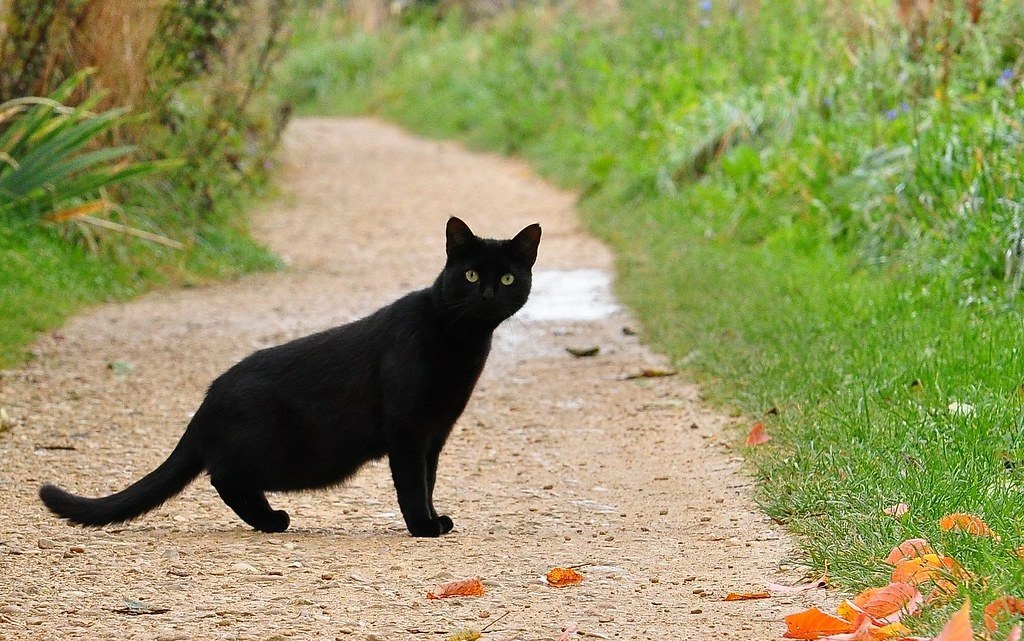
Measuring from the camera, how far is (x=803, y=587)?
3.37 metres

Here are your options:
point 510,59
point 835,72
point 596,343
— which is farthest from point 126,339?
point 510,59

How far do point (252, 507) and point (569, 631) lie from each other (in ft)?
5.02

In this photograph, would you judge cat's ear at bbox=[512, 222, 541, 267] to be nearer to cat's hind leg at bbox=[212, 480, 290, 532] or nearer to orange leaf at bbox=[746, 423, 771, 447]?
orange leaf at bbox=[746, 423, 771, 447]

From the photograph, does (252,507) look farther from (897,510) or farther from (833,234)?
(833,234)

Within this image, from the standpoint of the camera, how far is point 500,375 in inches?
263

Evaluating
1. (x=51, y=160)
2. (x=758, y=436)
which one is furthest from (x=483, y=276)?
(x=51, y=160)

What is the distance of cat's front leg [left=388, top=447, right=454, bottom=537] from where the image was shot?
4129mm

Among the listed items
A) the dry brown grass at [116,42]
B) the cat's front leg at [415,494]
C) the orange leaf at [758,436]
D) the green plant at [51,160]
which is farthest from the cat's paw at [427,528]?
the dry brown grass at [116,42]

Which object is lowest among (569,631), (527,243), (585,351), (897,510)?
(585,351)

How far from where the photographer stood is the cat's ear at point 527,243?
4492 mm

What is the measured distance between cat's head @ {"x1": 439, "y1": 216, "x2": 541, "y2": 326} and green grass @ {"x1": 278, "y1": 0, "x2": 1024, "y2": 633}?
3.29ft

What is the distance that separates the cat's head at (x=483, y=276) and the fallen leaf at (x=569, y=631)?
4.53 feet

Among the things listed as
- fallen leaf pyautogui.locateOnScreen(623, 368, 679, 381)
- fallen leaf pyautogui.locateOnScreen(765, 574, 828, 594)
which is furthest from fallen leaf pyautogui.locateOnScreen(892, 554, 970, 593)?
fallen leaf pyautogui.locateOnScreen(623, 368, 679, 381)

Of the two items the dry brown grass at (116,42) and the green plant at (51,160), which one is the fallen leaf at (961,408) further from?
the dry brown grass at (116,42)
